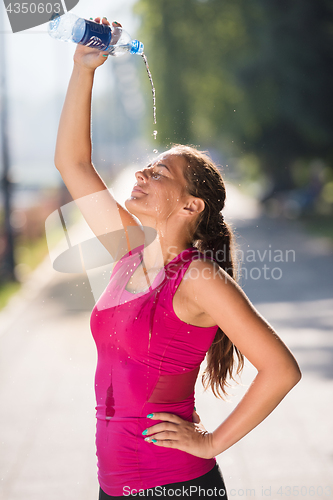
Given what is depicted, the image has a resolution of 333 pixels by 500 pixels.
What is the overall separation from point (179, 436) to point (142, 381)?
0.20 meters

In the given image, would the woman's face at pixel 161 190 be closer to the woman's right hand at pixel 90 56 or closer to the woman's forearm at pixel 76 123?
the woman's forearm at pixel 76 123

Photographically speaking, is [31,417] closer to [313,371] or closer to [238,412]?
[313,371]

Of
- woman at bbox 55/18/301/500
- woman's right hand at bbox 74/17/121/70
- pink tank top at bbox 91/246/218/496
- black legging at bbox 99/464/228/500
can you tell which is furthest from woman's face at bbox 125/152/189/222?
black legging at bbox 99/464/228/500

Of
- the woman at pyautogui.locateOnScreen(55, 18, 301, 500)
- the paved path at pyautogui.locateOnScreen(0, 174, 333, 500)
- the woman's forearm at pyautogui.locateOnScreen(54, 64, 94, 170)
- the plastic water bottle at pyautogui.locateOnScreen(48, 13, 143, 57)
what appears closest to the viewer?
the woman at pyautogui.locateOnScreen(55, 18, 301, 500)

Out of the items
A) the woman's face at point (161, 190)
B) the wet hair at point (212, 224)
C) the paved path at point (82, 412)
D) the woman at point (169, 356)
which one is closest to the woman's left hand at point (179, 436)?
the woman at point (169, 356)

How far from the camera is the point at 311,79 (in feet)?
47.4

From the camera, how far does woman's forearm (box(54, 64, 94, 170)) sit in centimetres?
197

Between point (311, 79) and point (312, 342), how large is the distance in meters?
10.3

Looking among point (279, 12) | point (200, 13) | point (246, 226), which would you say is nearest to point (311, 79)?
point (279, 12)

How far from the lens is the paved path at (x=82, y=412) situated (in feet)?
10.9

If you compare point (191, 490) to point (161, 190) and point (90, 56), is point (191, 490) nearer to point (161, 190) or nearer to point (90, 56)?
point (161, 190)

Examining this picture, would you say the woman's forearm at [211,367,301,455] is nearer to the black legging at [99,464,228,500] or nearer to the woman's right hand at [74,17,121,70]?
the black legging at [99,464,228,500]

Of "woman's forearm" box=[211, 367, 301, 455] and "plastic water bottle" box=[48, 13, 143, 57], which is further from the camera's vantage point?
"plastic water bottle" box=[48, 13, 143, 57]

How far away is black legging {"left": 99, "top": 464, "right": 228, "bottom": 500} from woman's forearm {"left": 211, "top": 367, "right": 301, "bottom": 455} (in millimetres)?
142
